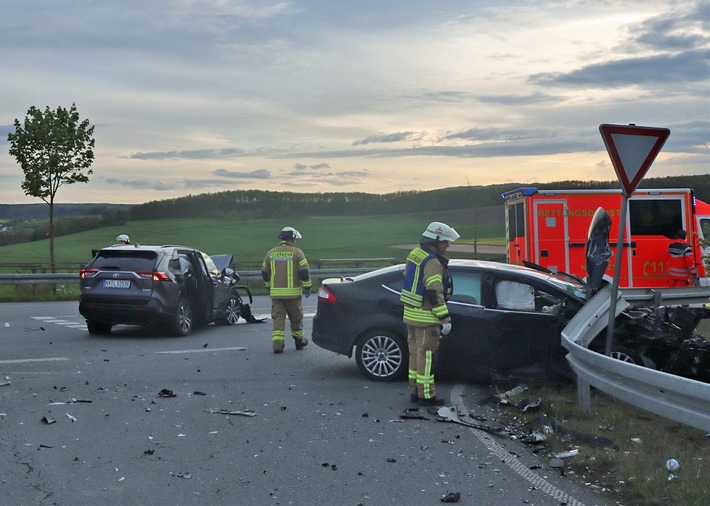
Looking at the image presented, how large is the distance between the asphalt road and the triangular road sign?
2.62 m

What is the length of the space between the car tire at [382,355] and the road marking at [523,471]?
240cm

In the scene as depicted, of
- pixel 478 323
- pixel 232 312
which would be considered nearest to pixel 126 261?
pixel 232 312

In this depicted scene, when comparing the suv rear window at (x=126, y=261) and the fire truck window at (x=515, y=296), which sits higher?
the suv rear window at (x=126, y=261)

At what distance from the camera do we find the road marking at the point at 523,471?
219 inches

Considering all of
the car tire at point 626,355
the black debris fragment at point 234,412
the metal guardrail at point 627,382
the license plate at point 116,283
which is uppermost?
the license plate at point 116,283

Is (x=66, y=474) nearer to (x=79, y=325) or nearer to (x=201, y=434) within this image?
(x=201, y=434)

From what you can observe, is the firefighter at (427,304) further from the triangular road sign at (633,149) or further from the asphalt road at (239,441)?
the triangular road sign at (633,149)

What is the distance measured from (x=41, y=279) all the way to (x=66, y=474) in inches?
770

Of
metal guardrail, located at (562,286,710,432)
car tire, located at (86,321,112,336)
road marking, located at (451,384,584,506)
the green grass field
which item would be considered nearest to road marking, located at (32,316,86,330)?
car tire, located at (86,321,112,336)

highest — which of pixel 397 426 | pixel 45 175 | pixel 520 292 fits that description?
pixel 45 175

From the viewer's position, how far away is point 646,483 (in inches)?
225

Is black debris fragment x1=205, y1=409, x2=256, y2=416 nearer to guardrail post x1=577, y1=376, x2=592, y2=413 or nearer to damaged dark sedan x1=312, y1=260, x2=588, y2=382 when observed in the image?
damaged dark sedan x1=312, y1=260, x2=588, y2=382

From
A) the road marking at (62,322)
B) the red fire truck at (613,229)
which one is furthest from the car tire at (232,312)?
the red fire truck at (613,229)

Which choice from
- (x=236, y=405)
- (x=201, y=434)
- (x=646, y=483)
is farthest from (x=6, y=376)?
(x=646, y=483)
